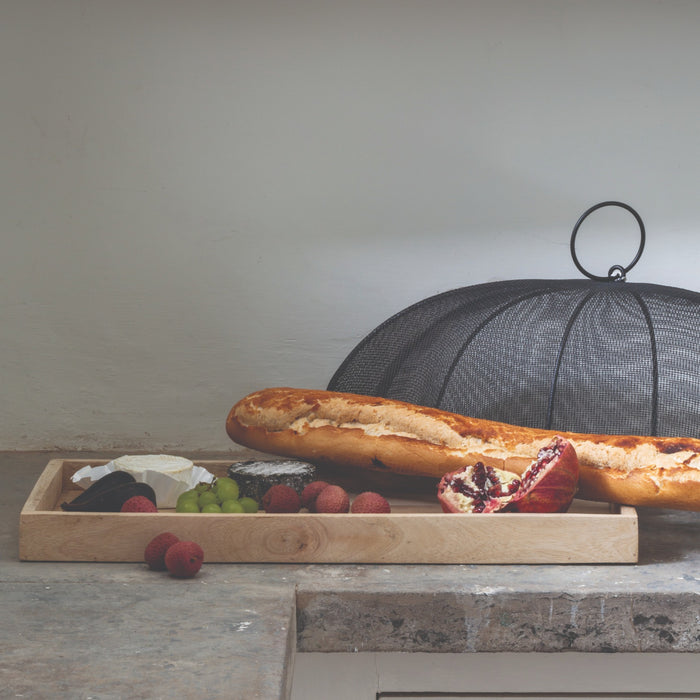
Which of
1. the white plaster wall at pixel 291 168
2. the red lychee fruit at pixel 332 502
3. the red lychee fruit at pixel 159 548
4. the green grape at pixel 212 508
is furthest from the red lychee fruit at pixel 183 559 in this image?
the white plaster wall at pixel 291 168

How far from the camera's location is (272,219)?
121 inches

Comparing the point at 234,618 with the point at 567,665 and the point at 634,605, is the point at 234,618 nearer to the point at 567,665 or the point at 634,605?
the point at 567,665

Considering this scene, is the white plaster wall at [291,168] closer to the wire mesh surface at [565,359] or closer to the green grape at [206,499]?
the wire mesh surface at [565,359]

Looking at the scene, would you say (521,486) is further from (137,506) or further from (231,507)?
(137,506)

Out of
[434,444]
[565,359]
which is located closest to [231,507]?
[434,444]

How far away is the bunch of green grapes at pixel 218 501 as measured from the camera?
178 centimetres

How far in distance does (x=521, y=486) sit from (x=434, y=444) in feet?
0.79

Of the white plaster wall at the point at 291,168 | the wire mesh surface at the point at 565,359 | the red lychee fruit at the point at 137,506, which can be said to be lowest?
the red lychee fruit at the point at 137,506

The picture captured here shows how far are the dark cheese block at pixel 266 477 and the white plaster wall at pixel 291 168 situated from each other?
122cm

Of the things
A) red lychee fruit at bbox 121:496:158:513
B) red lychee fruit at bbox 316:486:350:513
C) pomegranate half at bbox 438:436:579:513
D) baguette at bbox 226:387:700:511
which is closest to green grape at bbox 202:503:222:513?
red lychee fruit at bbox 121:496:158:513

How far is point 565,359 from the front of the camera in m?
2.13

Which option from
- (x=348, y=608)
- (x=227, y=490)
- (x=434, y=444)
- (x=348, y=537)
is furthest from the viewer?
(x=434, y=444)

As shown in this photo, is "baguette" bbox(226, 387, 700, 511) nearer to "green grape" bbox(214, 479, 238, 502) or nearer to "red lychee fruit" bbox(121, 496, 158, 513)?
"green grape" bbox(214, 479, 238, 502)

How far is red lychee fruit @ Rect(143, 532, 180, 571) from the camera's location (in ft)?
5.46
